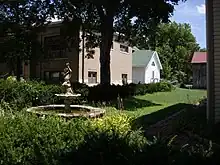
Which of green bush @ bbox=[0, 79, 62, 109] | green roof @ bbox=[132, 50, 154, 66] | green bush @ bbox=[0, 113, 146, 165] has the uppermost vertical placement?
green roof @ bbox=[132, 50, 154, 66]

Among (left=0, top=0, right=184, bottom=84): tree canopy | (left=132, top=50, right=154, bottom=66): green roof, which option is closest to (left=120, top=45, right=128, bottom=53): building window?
(left=132, top=50, right=154, bottom=66): green roof

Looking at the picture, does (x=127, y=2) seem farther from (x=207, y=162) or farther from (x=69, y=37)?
(x=207, y=162)

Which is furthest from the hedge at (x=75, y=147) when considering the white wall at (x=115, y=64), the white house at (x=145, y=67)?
the white house at (x=145, y=67)

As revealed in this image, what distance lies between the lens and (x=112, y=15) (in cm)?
2616

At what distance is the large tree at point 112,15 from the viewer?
23.7m

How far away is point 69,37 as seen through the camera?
1149 inches

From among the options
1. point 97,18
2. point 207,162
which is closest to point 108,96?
point 97,18

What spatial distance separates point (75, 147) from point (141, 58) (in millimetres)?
48619

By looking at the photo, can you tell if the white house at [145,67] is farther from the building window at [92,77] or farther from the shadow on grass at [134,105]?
the shadow on grass at [134,105]

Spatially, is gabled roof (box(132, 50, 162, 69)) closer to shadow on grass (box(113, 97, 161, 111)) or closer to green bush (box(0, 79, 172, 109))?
green bush (box(0, 79, 172, 109))

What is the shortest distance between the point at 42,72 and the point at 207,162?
34.5 m

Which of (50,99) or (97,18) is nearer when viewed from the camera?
(50,99)

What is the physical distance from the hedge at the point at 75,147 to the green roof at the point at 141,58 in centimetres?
4538

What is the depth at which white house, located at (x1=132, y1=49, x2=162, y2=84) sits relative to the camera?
51341 mm
